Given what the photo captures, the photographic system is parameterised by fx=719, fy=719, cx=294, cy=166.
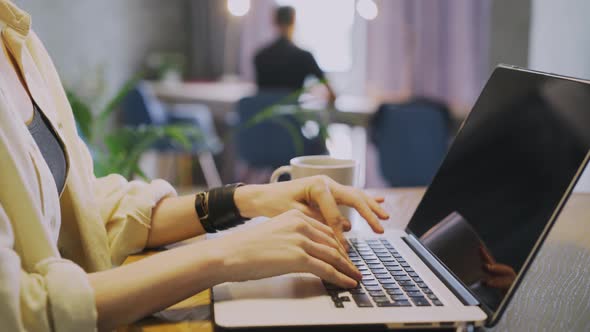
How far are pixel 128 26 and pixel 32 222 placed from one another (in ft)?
14.9

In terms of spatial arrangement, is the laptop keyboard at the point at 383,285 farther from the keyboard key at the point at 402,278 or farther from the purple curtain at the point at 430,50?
the purple curtain at the point at 430,50

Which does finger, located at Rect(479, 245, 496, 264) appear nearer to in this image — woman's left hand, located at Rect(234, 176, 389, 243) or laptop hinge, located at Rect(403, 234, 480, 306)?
laptop hinge, located at Rect(403, 234, 480, 306)

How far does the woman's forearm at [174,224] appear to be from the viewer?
1034mm

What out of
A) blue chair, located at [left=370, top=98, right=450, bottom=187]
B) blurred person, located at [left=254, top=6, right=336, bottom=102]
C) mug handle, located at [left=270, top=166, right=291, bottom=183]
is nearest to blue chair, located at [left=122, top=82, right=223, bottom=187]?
blurred person, located at [left=254, top=6, right=336, bottom=102]

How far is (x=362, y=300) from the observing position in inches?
28.6

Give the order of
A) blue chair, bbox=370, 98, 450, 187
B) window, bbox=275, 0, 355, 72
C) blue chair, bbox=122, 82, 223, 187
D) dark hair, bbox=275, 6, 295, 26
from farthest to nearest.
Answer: window, bbox=275, 0, 355, 72 → blue chair, bbox=122, 82, 223, 187 → dark hair, bbox=275, 6, 295, 26 → blue chair, bbox=370, 98, 450, 187

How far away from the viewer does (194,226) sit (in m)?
1.05

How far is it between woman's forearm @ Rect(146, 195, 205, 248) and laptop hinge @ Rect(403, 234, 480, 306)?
0.31 metres

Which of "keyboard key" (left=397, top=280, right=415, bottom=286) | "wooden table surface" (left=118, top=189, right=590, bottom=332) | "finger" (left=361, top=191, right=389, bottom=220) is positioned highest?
"finger" (left=361, top=191, right=389, bottom=220)

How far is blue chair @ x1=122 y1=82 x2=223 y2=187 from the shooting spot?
4.23 metres

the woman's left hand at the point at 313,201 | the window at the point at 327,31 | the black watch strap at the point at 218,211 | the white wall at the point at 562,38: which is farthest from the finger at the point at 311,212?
the window at the point at 327,31

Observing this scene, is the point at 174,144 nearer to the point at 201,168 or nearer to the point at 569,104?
the point at 201,168

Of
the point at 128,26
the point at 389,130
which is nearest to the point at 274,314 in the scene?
the point at 389,130

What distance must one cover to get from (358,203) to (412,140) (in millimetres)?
2487
